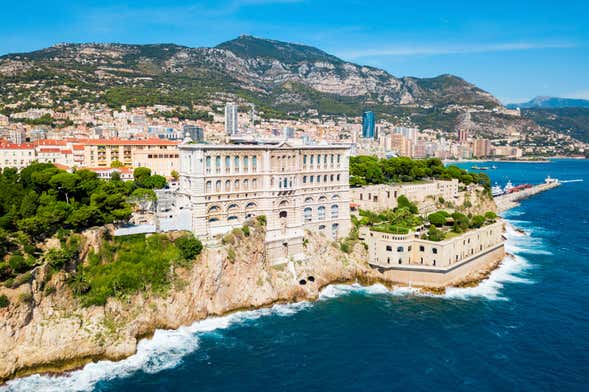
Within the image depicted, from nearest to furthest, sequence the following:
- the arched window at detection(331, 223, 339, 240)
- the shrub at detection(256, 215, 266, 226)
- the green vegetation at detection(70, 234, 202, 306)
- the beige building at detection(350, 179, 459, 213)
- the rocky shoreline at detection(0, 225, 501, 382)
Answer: the rocky shoreline at detection(0, 225, 501, 382) → the green vegetation at detection(70, 234, 202, 306) → the shrub at detection(256, 215, 266, 226) → the arched window at detection(331, 223, 339, 240) → the beige building at detection(350, 179, 459, 213)

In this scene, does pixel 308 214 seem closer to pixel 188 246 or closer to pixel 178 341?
pixel 188 246

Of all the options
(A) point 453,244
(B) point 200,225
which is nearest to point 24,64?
(B) point 200,225

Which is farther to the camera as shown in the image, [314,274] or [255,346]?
[314,274]

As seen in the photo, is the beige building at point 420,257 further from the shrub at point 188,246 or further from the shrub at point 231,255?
the shrub at point 188,246

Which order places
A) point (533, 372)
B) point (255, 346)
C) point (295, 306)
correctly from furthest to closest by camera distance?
point (295, 306) → point (255, 346) → point (533, 372)

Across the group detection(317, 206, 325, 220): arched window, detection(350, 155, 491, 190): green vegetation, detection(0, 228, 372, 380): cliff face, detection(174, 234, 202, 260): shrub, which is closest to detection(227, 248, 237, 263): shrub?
detection(0, 228, 372, 380): cliff face

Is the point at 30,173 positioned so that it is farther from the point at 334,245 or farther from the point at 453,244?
the point at 453,244

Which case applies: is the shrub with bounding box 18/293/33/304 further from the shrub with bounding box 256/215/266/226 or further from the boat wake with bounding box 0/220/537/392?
the shrub with bounding box 256/215/266/226
